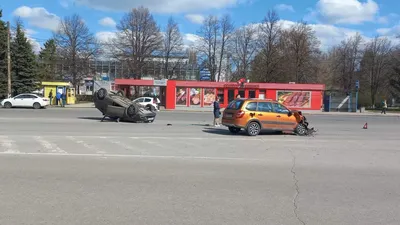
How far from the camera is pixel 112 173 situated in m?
7.63

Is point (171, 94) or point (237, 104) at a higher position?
point (171, 94)

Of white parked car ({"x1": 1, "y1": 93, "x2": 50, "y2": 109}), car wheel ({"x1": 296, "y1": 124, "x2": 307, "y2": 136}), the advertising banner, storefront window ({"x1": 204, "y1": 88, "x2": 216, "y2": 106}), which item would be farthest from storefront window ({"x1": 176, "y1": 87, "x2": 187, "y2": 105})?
car wheel ({"x1": 296, "y1": 124, "x2": 307, "y2": 136})

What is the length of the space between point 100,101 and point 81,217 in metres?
18.2

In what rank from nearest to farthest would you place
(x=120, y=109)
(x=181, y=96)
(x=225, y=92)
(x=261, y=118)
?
(x=261, y=118)
(x=120, y=109)
(x=181, y=96)
(x=225, y=92)

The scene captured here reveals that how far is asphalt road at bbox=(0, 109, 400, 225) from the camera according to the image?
16.6 ft

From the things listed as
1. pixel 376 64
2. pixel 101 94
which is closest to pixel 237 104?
pixel 101 94

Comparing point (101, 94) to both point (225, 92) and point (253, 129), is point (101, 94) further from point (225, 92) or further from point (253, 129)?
point (225, 92)

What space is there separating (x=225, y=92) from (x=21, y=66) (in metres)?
25.2

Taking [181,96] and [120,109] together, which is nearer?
[120,109]

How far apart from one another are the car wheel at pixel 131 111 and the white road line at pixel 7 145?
882 cm

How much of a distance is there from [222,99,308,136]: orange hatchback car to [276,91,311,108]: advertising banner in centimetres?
2915

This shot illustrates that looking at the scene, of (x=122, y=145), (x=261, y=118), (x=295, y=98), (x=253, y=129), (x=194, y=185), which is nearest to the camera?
(x=194, y=185)

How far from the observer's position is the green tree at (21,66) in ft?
153

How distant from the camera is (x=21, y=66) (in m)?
47.1
